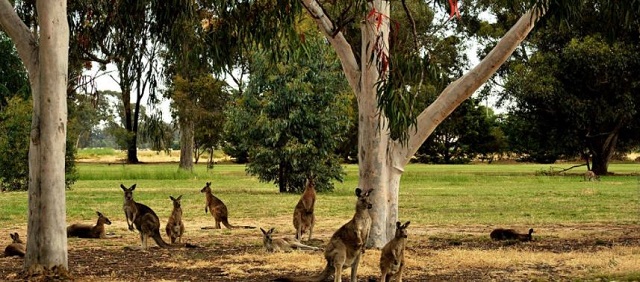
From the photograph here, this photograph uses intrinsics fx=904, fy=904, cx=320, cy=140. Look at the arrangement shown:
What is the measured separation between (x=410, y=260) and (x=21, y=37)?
5284mm

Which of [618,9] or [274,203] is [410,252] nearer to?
[618,9]

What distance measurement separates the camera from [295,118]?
27141mm

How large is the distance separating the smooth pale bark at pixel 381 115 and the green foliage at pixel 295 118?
1416 centimetres

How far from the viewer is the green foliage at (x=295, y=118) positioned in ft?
89.2

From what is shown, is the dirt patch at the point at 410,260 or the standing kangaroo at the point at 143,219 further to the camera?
the standing kangaroo at the point at 143,219

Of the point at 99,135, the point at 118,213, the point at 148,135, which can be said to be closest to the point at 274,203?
the point at 118,213

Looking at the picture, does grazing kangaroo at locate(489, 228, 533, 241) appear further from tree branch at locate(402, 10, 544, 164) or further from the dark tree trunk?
the dark tree trunk

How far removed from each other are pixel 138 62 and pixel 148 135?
4.40 ft

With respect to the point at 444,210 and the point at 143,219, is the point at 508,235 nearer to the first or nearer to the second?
the point at 143,219

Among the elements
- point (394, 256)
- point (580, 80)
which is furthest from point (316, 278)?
point (580, 80)

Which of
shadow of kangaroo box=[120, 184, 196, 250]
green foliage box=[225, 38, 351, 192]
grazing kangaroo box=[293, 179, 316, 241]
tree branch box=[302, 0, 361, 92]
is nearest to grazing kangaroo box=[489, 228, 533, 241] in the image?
grazing kangaroo box=[293, 179, 316, 241]

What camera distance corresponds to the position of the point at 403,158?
12656 mm

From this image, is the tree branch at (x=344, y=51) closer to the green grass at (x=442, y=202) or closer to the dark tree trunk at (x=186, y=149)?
the green grass at (x=442, y=202)

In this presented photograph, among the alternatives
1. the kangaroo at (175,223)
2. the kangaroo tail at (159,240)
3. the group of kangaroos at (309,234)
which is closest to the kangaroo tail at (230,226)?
the group of kangaroos at (309,234)
